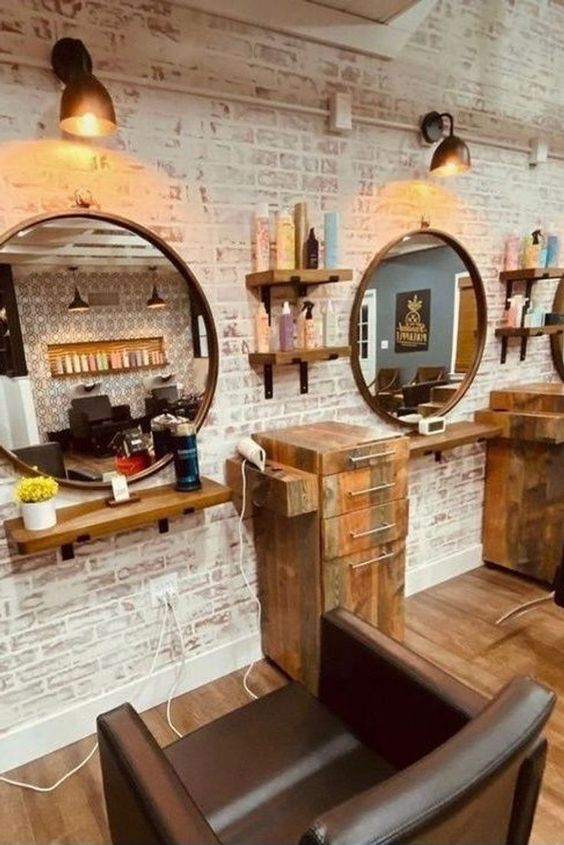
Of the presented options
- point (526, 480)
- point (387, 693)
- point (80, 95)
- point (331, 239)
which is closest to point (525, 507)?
point (526, 480)

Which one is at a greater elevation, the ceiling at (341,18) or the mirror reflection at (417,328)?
the ceiling at (341,18)

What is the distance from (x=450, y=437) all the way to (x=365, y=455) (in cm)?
84

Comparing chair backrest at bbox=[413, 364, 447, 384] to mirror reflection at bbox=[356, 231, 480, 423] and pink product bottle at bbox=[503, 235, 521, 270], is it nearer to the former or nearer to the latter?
mirror reflection at bbox=[356, 231, 480, 423]

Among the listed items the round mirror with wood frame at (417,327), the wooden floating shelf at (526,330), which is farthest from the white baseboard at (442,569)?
the wooden floating shelf at (526,330)

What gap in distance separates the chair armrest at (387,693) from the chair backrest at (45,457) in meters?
1.00

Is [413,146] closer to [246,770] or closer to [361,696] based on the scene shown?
[361,696]

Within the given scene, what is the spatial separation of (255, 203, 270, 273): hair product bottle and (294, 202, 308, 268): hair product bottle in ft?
0.35

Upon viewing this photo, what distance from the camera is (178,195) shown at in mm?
1801

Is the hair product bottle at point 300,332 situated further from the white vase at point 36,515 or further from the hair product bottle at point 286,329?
the white vase at point 36,515

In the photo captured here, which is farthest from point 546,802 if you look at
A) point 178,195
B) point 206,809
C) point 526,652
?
point 178,195

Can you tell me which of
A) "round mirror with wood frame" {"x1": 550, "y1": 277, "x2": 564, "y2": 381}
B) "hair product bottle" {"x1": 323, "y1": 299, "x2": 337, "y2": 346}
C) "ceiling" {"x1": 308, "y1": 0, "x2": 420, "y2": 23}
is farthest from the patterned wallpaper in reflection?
"round mirror with wood frame" {"x1": 550, "y1": 277, "x2": 564, "y2": 381}

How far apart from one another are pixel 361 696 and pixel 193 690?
1.10 m

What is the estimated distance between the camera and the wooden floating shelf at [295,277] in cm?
185

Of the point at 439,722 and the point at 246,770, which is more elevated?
the point at 439,722
